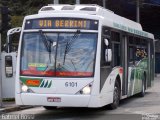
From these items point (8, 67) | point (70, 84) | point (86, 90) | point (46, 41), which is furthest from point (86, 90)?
point (8, 67)

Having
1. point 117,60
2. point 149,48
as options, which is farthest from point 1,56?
point 149,48

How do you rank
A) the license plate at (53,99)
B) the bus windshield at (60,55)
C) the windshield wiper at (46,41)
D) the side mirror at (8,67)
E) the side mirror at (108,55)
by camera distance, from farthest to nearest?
1. the side mirror at (8,67)
2. the side mirror at (108,55)
3. the windshield wiper at (46,41)
4. the bus windshield at (60,55)
5. the license plate at (53,99)

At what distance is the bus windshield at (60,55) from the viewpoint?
13.8 m

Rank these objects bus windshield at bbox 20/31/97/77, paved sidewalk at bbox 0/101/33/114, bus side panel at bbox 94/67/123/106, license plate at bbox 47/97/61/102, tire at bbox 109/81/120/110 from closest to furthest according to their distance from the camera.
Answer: license plate at bbox 47/97/61/102
bus windshield at bbox 20/31/97/77
bus side panel at bbox 94/67/123/106
tire at bbox 109/81/120/110
paved sidewalk at bbox 0/101/33/114

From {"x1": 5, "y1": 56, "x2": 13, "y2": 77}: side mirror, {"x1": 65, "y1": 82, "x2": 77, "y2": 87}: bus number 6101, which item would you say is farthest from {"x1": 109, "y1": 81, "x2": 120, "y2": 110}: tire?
{"x1": 5, "y1": 56, "x2": 13, "y2": 77}: side mirror

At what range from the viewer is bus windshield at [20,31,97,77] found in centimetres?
1375

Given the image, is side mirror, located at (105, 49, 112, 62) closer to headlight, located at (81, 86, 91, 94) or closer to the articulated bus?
the articulated bus

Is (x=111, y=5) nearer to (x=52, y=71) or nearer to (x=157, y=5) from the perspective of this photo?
(x=157, y=5)

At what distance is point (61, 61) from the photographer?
45.3ft

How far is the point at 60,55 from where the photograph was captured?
13828mm

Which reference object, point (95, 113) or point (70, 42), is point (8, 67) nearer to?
point (95, 113)

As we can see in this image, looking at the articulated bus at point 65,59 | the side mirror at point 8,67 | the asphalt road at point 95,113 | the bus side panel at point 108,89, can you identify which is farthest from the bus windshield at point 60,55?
the side mirror at point 8,67

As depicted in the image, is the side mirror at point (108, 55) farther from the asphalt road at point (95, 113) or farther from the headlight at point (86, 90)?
the asphalt road at point (95, 113)

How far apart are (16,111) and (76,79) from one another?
388 cm
